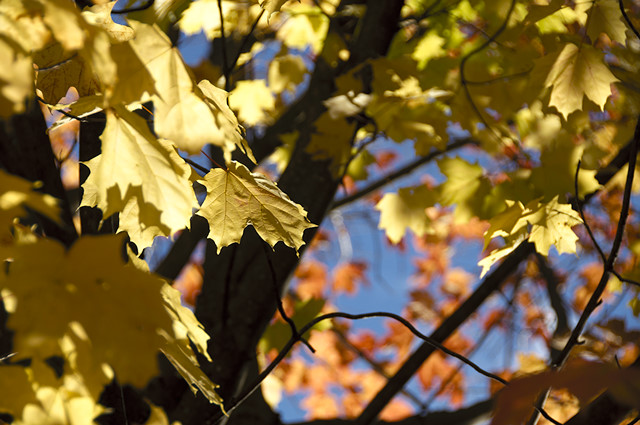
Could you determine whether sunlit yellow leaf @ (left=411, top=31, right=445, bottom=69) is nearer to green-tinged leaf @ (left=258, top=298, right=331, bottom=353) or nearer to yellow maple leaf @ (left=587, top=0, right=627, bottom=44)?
yellow maple leaf @ (left=587, top=0, right=627, bottom=44)

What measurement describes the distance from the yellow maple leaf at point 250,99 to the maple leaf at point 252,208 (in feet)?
5.51

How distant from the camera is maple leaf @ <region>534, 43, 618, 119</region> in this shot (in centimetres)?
148

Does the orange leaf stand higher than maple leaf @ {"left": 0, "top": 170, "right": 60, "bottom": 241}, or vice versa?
maple leaf @ {"left": 0, "top": 170, "right": 60, "bottom": 241}

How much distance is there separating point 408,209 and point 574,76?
103 cm

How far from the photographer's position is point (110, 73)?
28.4 inches

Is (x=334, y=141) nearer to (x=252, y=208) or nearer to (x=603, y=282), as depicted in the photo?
(x=252, y=208)

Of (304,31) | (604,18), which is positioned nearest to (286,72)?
(304,31)

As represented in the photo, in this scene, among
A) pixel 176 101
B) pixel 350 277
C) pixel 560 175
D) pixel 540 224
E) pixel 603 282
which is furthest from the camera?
pixel 350 277

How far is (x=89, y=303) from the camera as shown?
626mm

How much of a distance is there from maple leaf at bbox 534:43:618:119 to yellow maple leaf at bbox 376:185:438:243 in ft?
2.90

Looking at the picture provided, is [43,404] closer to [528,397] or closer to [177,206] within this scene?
[177,206]

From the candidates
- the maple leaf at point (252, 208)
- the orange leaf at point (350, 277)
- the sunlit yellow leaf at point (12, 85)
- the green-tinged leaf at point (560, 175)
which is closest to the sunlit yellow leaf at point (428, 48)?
the green-tinged leaf at point (560, 175)

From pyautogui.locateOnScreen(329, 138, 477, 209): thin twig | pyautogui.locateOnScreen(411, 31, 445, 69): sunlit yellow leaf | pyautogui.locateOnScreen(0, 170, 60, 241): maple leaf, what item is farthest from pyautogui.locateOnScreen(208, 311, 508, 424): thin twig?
pyautogui.locateOnScreen(329, 138, 477, 209): thin twig

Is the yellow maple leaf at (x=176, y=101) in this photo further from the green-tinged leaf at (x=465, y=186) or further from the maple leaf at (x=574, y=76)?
the green-tinged leaf at (x=465, y=186)
